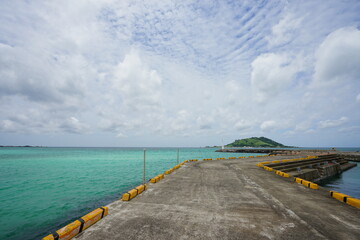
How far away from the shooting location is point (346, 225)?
15.7 ft

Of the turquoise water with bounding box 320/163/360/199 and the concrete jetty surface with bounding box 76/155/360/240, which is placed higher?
the concrete jetty surface with bounding box 76/155/360/240

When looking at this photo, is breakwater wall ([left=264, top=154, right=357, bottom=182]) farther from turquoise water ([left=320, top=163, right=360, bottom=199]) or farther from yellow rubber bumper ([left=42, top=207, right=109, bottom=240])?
yellow rubber bumper ([left=42, top=207, right=109, bottom=240])

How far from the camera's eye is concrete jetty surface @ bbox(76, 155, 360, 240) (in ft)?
13.9

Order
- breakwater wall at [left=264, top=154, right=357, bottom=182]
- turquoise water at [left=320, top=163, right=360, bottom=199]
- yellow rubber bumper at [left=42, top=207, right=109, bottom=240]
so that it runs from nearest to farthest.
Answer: yellow rubber bumper at [left=42, top=207, right=109, bottom=240], turquoise water at [left=320, top=163, right=360, bottom=199], breakwater wall at [left=264, top=154, right=357, bottom=182]

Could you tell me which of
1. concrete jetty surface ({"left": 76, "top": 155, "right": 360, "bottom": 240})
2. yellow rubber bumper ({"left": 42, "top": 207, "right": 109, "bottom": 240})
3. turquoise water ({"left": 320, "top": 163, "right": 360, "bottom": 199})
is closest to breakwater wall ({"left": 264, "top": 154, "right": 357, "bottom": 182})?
turquoise water ({"left": 320, "top": 163, "right": 360, "bottom": 199})

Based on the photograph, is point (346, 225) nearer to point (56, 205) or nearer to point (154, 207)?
point (154, 207)

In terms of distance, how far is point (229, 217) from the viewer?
5148mm

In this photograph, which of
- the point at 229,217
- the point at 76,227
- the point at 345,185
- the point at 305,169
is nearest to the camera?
the point at 76,227

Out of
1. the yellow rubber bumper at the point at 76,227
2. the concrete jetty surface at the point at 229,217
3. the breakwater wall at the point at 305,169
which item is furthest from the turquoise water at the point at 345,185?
the yellow rubber bumper at the point at 76,227

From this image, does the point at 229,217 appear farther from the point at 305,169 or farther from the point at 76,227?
the point at 305,169

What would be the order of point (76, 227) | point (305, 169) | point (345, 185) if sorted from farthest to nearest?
point (305, 169), point (345, 185), point (76, 227)

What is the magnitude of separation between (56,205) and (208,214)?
36.0 ft

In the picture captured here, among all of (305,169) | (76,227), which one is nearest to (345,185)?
(305,169)

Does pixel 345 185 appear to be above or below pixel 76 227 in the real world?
below
